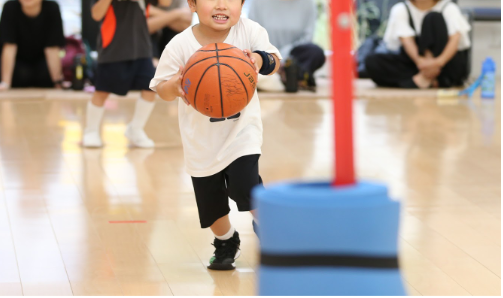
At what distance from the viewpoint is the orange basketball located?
6.71 ft

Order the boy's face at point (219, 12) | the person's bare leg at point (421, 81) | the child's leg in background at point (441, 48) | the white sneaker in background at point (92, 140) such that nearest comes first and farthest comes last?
the boy's face at point (219, 12) < the white sneaker in background at point (92, 140) < the child's leg in background at point (441, 48) < the person's bare leg at point (421, 81)

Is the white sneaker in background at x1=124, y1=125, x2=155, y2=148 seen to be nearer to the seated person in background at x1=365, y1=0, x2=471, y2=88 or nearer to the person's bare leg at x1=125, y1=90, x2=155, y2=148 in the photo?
the person's bare leg at x1=125, y1=90, x2=155, y2=148

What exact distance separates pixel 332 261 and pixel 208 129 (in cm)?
136

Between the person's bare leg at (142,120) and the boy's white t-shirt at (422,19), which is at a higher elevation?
the boy's white t-shirt at (422,19)

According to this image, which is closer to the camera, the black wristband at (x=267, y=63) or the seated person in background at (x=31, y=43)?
the black wristband at (x=267, y=63)

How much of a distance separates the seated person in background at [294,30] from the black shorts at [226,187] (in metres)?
4.60

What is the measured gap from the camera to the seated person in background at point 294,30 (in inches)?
278

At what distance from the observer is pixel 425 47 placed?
702cm

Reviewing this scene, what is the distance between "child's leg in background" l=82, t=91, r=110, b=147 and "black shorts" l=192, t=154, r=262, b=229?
2203 millimetres

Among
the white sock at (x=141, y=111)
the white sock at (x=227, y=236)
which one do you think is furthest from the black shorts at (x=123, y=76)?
the white sock at (x=227, y=236)

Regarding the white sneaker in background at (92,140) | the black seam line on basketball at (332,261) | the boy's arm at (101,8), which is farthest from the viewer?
the white sneaker in background at (92,140)

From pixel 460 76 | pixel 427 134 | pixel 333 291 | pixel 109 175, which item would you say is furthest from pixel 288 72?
pixel 333 291

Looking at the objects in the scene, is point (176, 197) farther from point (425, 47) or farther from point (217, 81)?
point (425, 47)

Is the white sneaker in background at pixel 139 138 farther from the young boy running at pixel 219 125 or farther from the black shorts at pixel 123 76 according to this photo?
the young boy running at pixel 219 125
